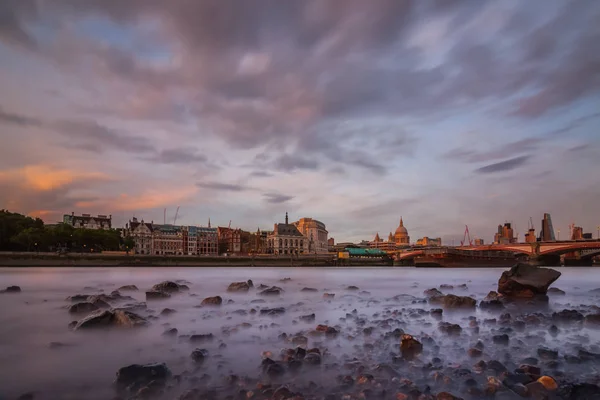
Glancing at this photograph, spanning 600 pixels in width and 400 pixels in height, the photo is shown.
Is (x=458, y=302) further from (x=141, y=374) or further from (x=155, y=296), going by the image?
(x=155, y=296)

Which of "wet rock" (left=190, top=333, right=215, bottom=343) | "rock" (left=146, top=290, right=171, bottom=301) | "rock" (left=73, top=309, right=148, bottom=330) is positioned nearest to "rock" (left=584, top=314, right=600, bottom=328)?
"wet rock" (left=190, top=333, right=215, bottom=343)

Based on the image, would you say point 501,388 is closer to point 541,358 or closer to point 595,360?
point 541,358

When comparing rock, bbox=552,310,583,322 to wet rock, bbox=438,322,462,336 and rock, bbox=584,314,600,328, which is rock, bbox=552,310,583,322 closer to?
rock, bbox=584,314,600,328

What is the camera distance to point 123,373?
781cm

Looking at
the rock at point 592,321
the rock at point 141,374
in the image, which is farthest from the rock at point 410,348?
the rock at point 592,321

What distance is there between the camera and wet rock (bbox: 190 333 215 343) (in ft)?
37.9

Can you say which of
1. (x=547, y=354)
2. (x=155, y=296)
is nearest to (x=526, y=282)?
(x=547, y=354)

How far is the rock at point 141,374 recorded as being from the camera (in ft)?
24.9

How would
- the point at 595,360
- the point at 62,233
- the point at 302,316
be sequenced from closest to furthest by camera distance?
the point at 595,360, the point at 302,316, the point at 62,233

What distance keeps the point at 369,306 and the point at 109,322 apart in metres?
13.0

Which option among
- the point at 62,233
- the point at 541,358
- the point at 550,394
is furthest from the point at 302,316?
the point at 62,233

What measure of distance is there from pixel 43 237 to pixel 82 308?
441 ft

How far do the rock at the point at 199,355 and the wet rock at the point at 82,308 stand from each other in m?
11.4

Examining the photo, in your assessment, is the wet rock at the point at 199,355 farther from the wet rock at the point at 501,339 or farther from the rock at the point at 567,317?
the rock at the point at 567,317
